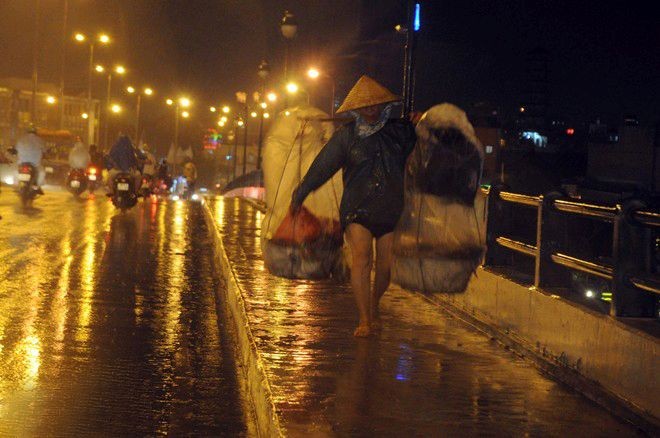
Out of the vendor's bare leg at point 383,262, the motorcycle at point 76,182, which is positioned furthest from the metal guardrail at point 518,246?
the motorcycle at point 76,182

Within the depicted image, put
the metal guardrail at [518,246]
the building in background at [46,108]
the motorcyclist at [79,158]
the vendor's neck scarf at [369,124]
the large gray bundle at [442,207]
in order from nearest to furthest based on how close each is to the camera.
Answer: the vendor's neck scarf at [369,124] < the large gray bundle at [442,207] < the metal guardrail at [518,246] < the motorcyclist at [79,158] < the building in background at [46,108]

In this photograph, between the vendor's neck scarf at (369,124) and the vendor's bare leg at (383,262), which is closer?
the vendor's neck scarf at (369,124)

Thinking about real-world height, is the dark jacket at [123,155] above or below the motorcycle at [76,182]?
above

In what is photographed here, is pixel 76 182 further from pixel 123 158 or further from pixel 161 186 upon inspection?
pixel 161 186

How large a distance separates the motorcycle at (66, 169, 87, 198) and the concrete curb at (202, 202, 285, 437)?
68.5 feet

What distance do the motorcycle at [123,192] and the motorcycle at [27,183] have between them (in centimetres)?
206

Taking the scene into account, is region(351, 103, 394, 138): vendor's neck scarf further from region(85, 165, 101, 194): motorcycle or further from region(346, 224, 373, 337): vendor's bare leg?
region(85, 165, 101, 194): motorcycle

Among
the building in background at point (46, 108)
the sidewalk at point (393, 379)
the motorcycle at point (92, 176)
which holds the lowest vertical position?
the sidewalk at point (393, 379)

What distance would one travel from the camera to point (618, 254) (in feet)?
20.8

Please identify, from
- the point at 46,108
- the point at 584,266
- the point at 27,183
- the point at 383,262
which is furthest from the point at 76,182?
the point at 46,108

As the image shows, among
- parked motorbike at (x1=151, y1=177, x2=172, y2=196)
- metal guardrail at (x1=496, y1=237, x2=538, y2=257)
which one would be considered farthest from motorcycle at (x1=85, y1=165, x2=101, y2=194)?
metal guardrail at (x1=496, y1=237, x2=538, y2=257)

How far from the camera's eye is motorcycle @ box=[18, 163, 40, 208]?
1019 inches

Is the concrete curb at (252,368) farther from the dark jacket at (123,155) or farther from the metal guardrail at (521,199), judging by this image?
the dark jacket at (123,155)

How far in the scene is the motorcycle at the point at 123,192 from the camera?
2572 centimetres
